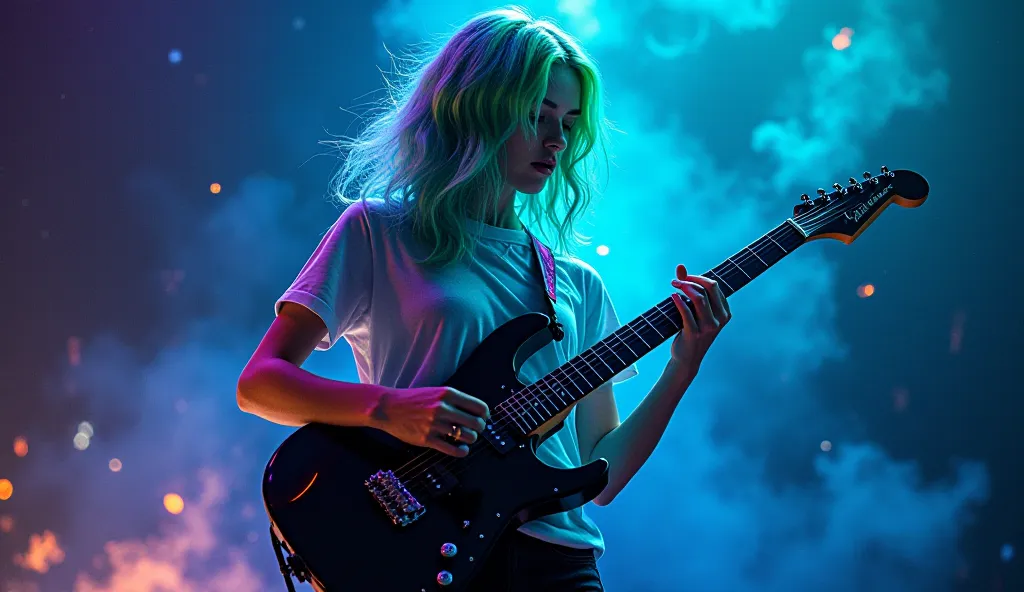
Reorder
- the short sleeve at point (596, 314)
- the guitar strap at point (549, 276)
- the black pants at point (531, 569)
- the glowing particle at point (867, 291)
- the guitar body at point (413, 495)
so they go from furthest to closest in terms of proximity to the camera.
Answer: the glowing particle at point (867, 291), the short sleeve at point (596, 314), the guitar strap at point (549, 276), the black pants at point (531, 569), the guitar body at point (413, 495)

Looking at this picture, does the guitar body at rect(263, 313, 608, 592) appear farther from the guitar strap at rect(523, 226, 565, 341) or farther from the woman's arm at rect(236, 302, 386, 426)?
the guitar strap at rect(523, 226, 565, 341)

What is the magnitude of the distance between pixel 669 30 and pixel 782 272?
136 cm

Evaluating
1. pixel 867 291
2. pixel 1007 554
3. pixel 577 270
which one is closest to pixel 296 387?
pixel 577 270

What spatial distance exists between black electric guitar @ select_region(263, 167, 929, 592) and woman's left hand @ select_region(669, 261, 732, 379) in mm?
118

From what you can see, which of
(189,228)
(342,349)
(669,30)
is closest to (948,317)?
(669,30)

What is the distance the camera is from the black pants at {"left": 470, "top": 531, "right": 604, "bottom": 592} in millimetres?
1371

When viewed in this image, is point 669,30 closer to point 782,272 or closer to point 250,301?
point 782,272

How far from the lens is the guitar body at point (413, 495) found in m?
1.25

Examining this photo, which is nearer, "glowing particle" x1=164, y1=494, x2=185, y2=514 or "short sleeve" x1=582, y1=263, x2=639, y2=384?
"short sleeve" x1=582, y1=263, x2=639, y2=384

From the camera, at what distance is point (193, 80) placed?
3.55 meters

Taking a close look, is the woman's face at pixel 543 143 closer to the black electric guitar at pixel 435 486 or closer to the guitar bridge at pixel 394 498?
the black electric guitar at pixel 435 486

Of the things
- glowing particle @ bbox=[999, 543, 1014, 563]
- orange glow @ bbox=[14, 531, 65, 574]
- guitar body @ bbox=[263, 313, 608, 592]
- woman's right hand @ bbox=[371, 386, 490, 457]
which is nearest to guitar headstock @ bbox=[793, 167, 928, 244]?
guitar body @ bbox=[263, 313, 608, 592]

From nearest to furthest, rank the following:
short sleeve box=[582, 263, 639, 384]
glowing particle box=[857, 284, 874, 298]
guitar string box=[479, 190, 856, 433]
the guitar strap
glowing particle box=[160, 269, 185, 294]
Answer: guitar string box=[479, 190, 856, 433] < the guitar strap < short sleeve box=[582, 263, 639, 384] < glowing particle box=[160, 269, 185, 294] < glowing particle box=[857, 284, 874, 298]

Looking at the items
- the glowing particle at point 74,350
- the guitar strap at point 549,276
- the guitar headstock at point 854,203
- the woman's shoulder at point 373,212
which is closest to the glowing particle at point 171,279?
the glowing particle at point 74,350
